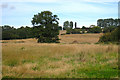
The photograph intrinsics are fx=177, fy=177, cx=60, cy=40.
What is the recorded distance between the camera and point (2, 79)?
6809 mm

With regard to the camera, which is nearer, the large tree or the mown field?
the mown field

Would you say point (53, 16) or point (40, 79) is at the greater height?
point (53, 16)

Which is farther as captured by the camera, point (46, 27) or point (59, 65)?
point (46, 27)

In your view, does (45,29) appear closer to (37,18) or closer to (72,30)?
(37,18)

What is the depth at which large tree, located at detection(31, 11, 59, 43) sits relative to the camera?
46269mm

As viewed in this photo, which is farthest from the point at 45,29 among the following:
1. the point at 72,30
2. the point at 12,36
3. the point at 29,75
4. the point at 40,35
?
the point at 72,30

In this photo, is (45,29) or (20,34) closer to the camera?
(45,29)

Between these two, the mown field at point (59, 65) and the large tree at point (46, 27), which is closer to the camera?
the mown field at point (59, 65)

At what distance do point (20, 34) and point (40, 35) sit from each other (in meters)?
36.7

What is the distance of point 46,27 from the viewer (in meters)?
47.0

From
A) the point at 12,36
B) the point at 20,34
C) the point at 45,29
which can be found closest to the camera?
A: the point at 45,29

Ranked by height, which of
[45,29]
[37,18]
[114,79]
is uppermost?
[37,18]

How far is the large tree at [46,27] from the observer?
152 ft

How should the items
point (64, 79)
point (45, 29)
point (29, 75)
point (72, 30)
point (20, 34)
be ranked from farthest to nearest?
1. point (72, 30)
2. point (20, 34)
3. point (45, 29)
4. point (29, 75)
5. point (64, 79)
